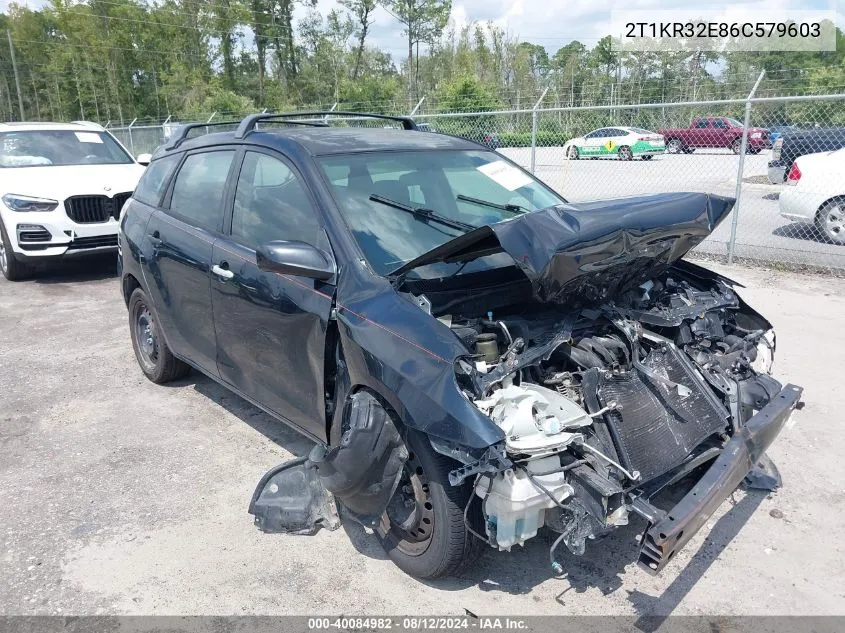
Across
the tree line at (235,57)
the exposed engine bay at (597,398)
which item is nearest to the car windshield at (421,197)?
the exposed engine bay at (597,398)

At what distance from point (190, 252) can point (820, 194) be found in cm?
822

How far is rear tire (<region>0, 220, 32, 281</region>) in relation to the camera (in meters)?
8.56

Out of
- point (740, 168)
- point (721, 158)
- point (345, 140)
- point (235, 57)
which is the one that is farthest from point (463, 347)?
point (235, 57)

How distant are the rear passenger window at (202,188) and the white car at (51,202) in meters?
4.68

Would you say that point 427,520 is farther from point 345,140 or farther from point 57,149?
point 57,149

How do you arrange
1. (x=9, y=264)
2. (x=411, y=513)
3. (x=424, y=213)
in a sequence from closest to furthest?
(x=411, y=513)
(x=424, y=213)
(x=9, y=264)

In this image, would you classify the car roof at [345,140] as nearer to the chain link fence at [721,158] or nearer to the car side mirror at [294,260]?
the car side mirror at [294,260]

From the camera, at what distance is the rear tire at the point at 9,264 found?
8555 mm

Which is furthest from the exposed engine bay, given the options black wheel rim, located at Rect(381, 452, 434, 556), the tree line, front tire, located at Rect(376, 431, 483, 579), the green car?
the tree line

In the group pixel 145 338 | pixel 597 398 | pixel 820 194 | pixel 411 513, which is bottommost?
pixel 411 513

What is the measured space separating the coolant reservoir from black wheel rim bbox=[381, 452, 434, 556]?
0.34 meters

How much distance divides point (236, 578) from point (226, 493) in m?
0.78

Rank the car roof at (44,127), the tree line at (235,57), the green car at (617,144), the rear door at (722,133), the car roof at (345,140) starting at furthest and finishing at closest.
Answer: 1. the tree line at (235,57)
2. the rear door at (722,133)
3. the green car at (617,144)
4. the car roof at (44,127)
5. the car roof at (345,140)

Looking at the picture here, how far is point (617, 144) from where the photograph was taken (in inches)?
750
